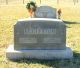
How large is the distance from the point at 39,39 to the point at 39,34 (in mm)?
136

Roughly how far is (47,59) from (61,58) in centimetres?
37

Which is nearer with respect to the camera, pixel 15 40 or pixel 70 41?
pixel 15 40

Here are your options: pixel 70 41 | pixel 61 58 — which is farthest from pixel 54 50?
pixel 70 41

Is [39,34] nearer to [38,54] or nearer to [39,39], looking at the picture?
[39,39]

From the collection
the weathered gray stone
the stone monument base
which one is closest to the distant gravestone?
the weathered gray stone

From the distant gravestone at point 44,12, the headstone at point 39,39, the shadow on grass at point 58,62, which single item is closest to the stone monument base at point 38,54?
the headstone at point 39,39

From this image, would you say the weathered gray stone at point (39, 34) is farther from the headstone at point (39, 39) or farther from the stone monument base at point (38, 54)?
the stone monument base at point (38, 54)

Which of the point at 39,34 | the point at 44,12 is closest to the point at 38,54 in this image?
the point at 39,34

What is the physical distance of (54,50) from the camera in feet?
30.9

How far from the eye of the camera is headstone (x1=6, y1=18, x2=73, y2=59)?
931cm

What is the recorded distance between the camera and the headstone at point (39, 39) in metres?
9.31

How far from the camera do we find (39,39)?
9414 mm

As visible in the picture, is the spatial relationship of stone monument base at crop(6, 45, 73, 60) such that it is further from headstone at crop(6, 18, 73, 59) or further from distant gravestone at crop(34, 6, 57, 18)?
distant gravestone at crop(34, 6, 57, 18)

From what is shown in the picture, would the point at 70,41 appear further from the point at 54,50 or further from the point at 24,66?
the point at 24,66
